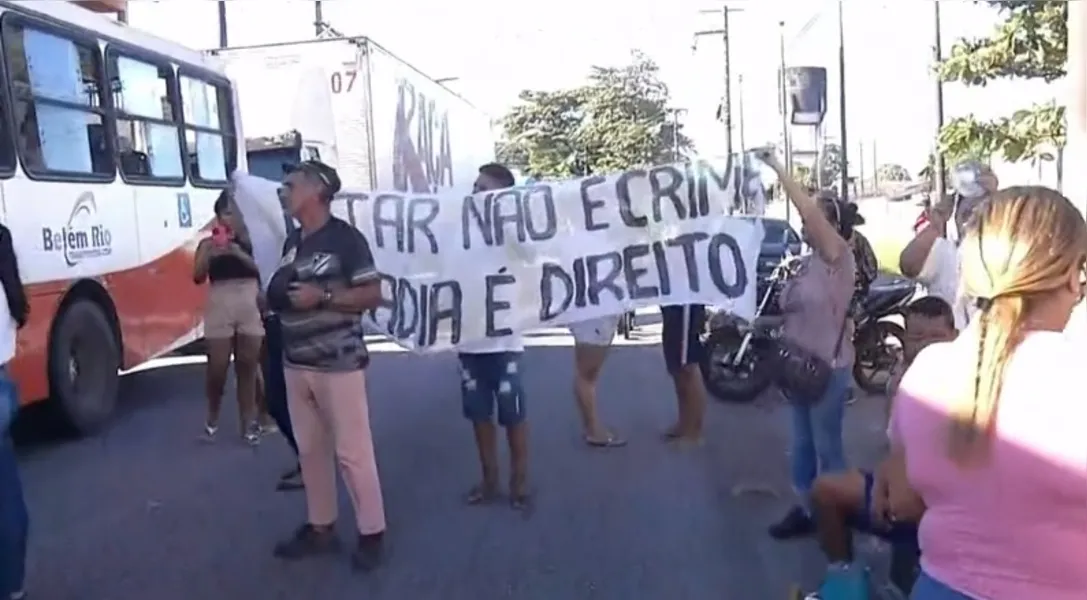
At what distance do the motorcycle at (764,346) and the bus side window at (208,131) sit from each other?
5234 millimetres

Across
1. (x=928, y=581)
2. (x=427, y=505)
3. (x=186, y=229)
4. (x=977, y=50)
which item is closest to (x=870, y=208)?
(x=977, y=50)

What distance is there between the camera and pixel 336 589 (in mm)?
6070

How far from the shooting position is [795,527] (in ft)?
21.9

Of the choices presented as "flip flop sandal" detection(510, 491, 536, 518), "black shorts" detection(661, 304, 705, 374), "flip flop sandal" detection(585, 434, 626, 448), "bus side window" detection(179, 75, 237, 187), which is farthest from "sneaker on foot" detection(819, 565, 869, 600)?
"bus side window" detection(179, 75, 237, 187)

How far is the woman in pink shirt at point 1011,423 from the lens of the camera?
2.48m

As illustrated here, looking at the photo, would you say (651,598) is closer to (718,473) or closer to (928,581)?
(718,473)

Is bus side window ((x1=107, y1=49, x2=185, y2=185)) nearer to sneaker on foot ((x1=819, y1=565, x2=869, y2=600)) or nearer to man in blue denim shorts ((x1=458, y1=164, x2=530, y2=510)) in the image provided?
man in blue denim shorts ((x1=458, y1=164, x2=530, y2=510))

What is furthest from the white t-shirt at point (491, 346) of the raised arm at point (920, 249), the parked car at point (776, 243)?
the parked car at point (776, 243)

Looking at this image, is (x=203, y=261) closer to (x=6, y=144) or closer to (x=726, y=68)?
(x=6, y=144)

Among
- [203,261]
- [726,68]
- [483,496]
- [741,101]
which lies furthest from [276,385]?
[741,101]

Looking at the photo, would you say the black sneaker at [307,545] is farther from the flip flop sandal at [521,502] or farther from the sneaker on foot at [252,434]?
the sneaker on foot at [252,434]

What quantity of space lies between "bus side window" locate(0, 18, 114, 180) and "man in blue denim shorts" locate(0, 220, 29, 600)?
13.5 feet

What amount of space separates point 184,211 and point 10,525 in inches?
289

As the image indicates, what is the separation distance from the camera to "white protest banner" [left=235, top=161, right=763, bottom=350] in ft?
25.5
